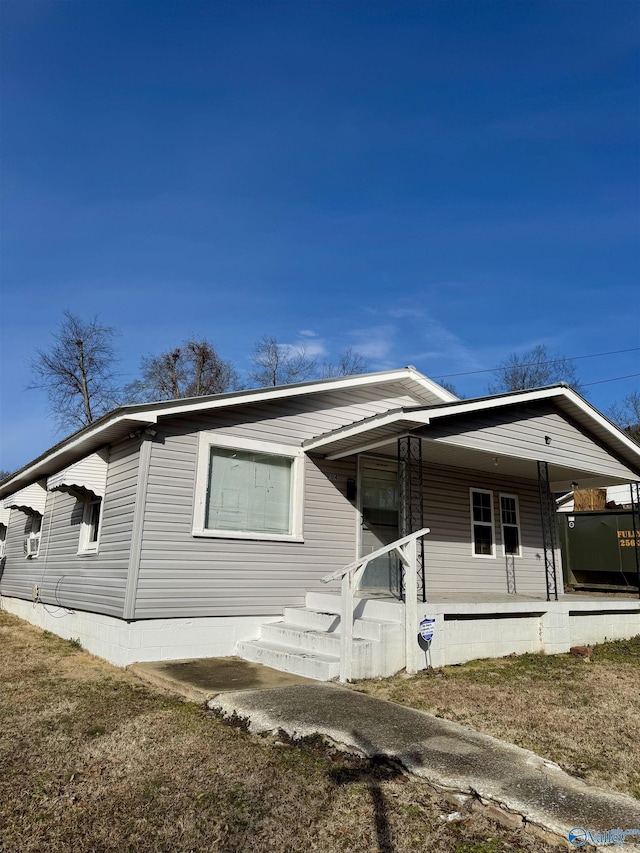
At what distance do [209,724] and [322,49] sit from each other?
35.5 feet

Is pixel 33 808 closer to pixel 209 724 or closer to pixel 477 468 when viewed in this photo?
pixel 209 724

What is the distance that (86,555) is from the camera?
9273 millimetres

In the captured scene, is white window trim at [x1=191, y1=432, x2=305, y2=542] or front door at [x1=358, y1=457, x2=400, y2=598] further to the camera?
front door at [x1=358, y1=457, x2=400, y2=598]

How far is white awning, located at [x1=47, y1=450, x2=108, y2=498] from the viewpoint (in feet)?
29.1

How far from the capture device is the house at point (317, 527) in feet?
24.8

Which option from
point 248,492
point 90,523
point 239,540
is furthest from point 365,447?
point 90,523

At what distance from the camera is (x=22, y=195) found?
11109 mm

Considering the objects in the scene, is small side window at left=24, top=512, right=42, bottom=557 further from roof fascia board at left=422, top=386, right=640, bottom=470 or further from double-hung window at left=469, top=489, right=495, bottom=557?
roof fascia board at left=422, top=386, right=640, bottom=470

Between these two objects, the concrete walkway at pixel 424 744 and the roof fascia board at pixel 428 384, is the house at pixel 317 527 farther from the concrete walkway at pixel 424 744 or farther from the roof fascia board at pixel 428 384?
the concrete walkway at pixel 424 744

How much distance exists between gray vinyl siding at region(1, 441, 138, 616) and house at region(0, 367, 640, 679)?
0.16 feet

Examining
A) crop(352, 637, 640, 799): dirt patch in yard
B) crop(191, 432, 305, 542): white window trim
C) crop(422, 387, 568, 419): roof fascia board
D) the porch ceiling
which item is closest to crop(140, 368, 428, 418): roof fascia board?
crop(191, 432, 305, 542): white window trim

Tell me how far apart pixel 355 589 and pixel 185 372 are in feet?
81.5

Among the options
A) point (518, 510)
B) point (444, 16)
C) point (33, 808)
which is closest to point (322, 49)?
point (444, 16)

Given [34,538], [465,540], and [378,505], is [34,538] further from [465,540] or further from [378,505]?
[465,540]
